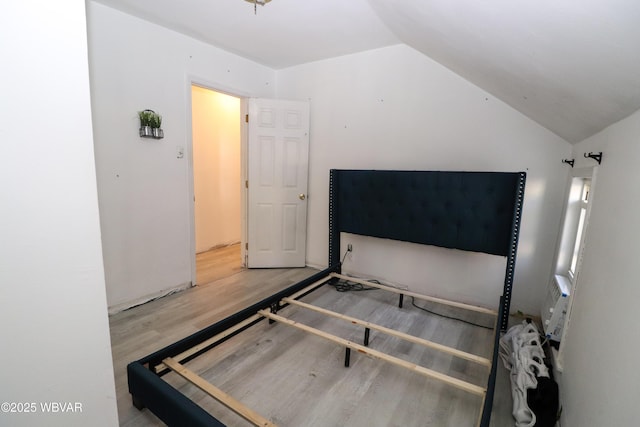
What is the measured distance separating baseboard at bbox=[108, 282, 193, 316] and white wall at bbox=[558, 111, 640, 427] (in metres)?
3.15

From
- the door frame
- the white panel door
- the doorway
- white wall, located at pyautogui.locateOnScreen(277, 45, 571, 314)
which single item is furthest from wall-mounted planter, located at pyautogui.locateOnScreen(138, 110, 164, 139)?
white wall, located at pyautogui.locateOnScreen(277, 45, 571, 314)

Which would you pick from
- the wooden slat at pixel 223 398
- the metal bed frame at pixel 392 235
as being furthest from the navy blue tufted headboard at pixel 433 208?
the wooden slat at pixel 223 398

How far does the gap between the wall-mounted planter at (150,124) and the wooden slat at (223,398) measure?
1941 millimetres

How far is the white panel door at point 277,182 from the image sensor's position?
361 cm

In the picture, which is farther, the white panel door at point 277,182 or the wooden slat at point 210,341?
the white panel door at point 277,182

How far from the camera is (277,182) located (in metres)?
3.72

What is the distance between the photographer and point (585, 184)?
222cm

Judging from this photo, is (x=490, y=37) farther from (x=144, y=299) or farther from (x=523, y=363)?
(x=144, y=299)

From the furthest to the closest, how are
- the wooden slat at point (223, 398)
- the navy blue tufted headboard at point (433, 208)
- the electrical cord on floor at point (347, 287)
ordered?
the electrical cord on floor at point (347, 287), the navy blue tufted headboard at point (433, 208), the wooden slat at point (223, 398)

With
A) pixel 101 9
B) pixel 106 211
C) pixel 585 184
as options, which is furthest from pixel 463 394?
pixel 101 9

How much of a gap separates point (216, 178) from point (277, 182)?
147 centimetres

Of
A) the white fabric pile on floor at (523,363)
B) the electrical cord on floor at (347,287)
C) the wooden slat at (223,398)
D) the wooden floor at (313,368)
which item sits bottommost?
the wooden floor at (313,368)

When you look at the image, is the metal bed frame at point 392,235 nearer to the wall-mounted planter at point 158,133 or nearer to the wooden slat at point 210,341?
the wooden slat at point 210,341

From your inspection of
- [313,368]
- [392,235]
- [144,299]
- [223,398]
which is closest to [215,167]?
[144,299]
